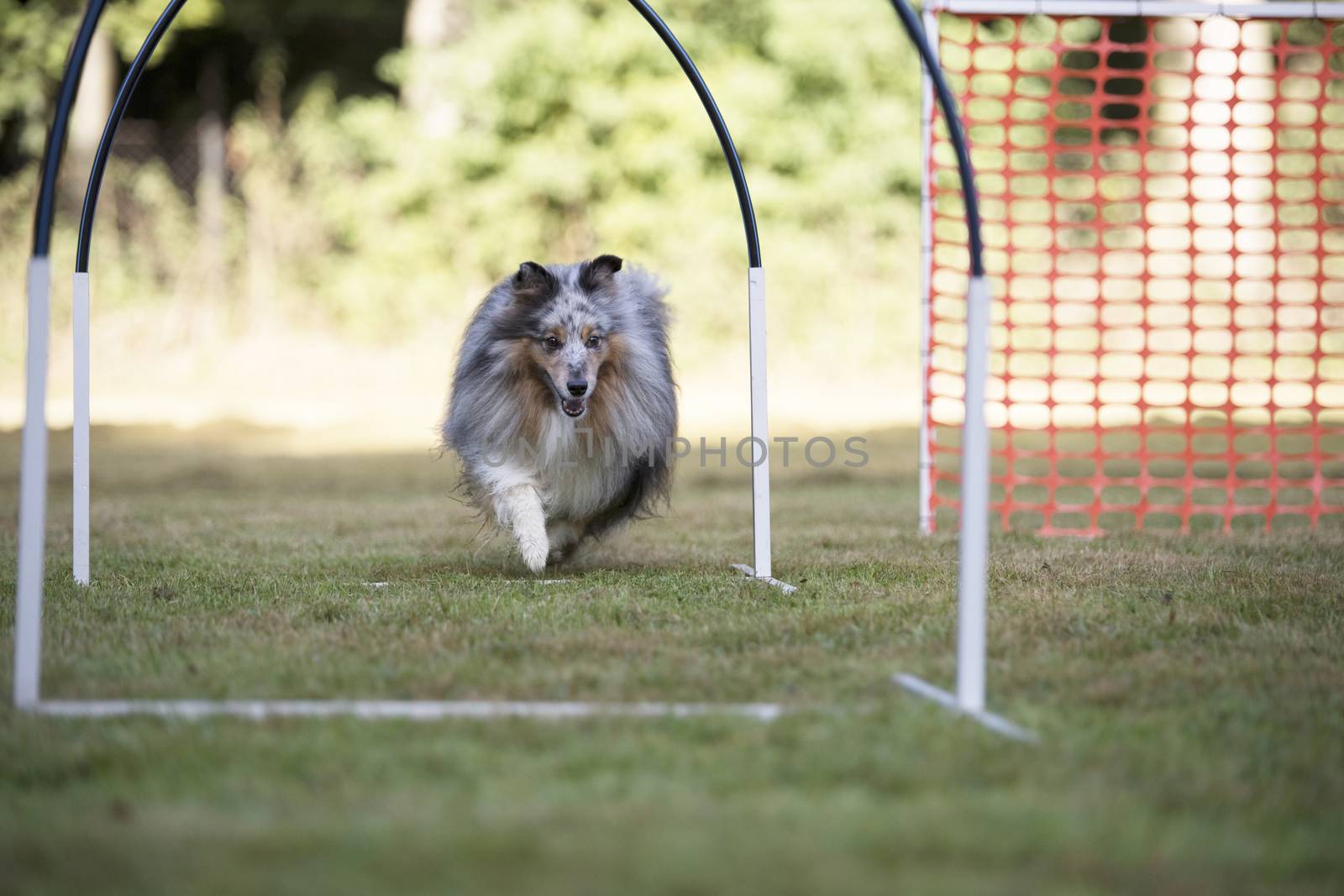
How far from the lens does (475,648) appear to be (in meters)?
3.42

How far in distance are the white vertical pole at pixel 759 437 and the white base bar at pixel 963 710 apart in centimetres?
139

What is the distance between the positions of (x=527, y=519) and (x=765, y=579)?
0.88 metres

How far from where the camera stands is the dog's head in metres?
4.59

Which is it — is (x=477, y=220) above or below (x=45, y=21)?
below

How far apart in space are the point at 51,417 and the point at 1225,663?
34.1ft

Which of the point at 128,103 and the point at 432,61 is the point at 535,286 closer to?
the point at 128,103

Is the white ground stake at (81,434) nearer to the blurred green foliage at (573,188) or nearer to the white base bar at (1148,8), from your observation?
the white base bar at (1148,8)

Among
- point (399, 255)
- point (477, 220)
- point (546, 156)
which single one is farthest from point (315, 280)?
point (546, 156)

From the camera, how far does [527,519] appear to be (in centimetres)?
467

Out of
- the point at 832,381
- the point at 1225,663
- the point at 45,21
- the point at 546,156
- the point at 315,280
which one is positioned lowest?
the point at 1225,663

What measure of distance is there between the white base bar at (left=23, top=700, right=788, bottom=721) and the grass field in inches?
2.4

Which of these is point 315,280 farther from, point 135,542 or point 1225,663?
point 1225,663

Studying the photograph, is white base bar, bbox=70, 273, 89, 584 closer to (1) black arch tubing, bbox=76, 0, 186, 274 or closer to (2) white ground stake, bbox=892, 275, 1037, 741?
(1) black arch tubing, bbox=76, 0, 186, 274

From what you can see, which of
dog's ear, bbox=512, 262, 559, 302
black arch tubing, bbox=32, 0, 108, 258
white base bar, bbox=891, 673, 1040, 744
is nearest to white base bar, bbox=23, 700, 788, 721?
white base bar, bbox=891, 673, 1040, 744
